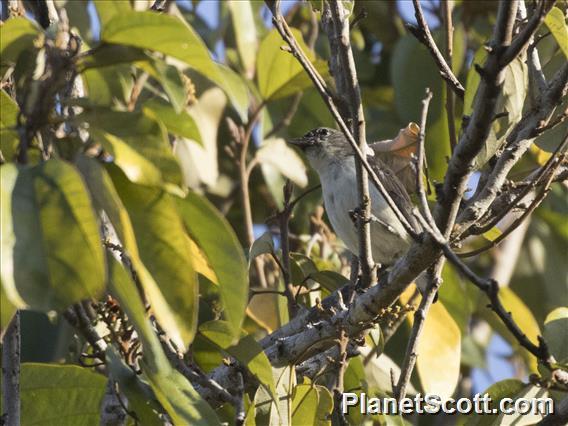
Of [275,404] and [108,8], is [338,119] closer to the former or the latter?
[108,8]

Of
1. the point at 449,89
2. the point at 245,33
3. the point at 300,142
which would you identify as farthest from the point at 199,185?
the point at 449,89

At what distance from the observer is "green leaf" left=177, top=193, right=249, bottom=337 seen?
2.40 m

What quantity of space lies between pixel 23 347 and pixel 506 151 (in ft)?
8.51

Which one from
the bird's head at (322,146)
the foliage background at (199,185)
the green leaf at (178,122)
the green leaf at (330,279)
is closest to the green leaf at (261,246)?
the foliage background at (199,185)

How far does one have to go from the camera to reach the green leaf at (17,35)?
2332 mm

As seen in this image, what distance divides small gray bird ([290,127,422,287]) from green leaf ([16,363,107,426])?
61.5 inches

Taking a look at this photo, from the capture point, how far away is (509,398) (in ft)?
11.6

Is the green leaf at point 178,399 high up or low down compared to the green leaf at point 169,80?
down

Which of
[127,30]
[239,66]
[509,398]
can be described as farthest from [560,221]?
[127,30]

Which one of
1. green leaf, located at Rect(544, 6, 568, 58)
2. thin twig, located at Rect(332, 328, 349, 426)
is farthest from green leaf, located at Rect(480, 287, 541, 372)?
green leaf, located at Rect(544, 6, 568, 58)

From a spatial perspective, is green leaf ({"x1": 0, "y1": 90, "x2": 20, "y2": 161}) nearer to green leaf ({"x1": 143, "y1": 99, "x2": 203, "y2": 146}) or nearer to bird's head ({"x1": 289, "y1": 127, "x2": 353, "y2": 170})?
green leaf ({"x1": 143, "y1": 99, "x2": 203, "y2": 146})

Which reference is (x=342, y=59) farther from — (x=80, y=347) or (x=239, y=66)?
(x=239, y=66)

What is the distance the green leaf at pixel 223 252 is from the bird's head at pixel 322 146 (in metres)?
2.90

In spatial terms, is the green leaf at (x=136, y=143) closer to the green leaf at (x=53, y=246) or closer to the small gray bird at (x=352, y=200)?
the green leaf at (x=53, y=246)
